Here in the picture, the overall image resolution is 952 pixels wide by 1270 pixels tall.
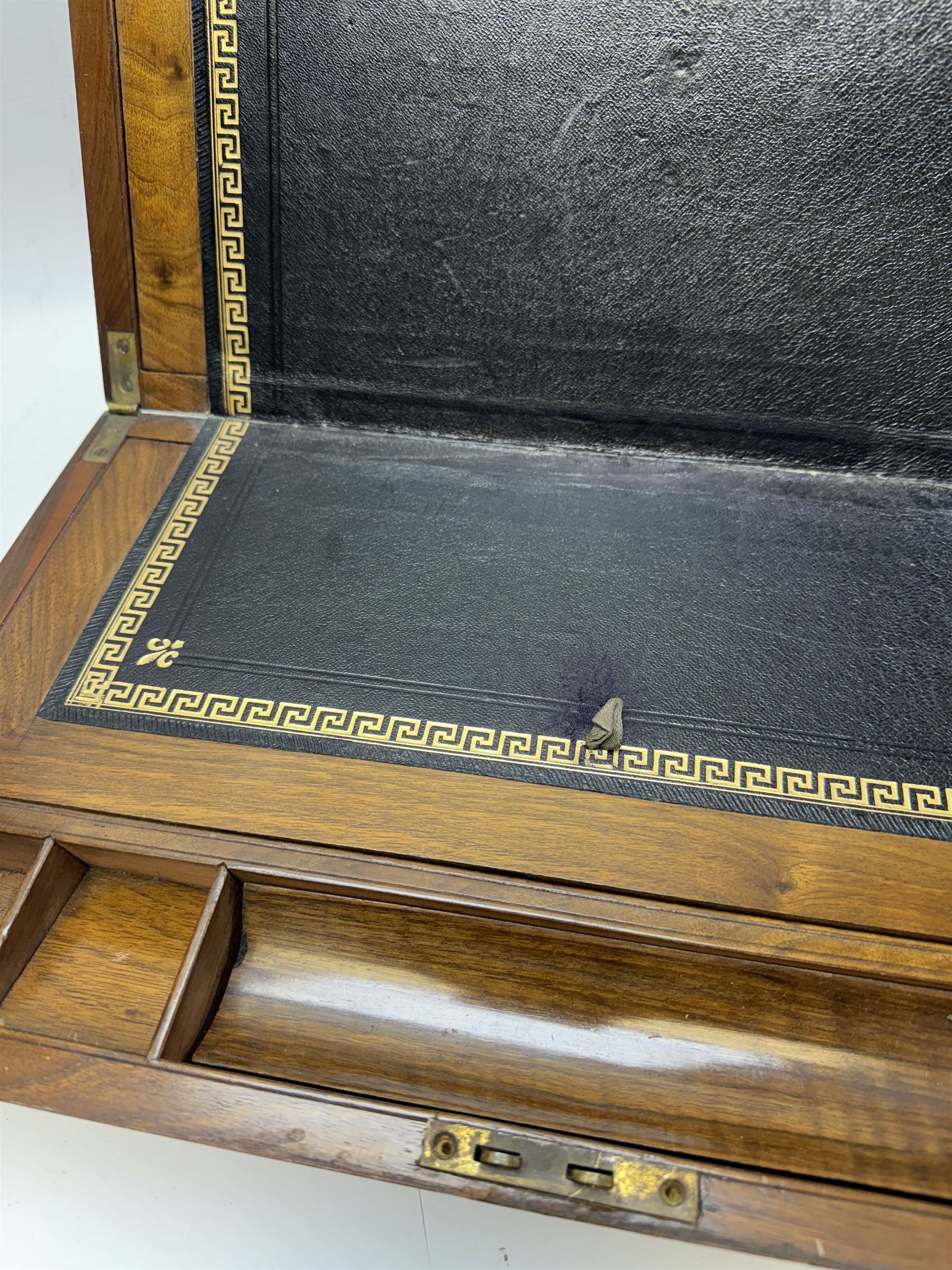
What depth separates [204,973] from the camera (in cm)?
95

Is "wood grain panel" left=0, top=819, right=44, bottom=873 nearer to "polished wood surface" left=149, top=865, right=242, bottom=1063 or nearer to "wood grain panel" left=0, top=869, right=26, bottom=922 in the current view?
"wood grain panel" left=0, top=869, right=26, bottom=922

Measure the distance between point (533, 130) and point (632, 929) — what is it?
91 centimetres

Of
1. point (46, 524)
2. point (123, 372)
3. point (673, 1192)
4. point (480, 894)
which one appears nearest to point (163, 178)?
point (123, 372)

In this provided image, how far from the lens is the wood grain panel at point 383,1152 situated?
77cm

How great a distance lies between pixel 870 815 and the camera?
0.99 m

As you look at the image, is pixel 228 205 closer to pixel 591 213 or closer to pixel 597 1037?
pixel 591 213

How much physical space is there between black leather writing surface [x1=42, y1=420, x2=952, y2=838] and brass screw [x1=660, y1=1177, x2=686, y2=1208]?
0.34m

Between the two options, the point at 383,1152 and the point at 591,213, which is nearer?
the point at 383,1152

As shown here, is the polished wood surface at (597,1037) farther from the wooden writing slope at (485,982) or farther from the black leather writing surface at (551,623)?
the black leather writing surface at (551,623)

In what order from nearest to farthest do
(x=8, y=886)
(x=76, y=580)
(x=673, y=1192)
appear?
(x=673, y=1192) < (x=8, y=886) < (x=76, y=580)

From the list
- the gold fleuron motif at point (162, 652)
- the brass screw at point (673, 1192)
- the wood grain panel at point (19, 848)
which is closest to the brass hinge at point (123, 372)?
the gold fleuron motif at point (162, 652)

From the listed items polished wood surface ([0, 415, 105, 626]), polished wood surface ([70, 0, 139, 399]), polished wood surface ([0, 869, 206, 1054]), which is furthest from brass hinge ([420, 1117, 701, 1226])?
polished wood surface ([70, 0, 139, 399])

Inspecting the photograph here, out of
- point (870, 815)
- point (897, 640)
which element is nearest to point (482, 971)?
point (870, 815)

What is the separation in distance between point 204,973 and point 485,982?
0.85ft
